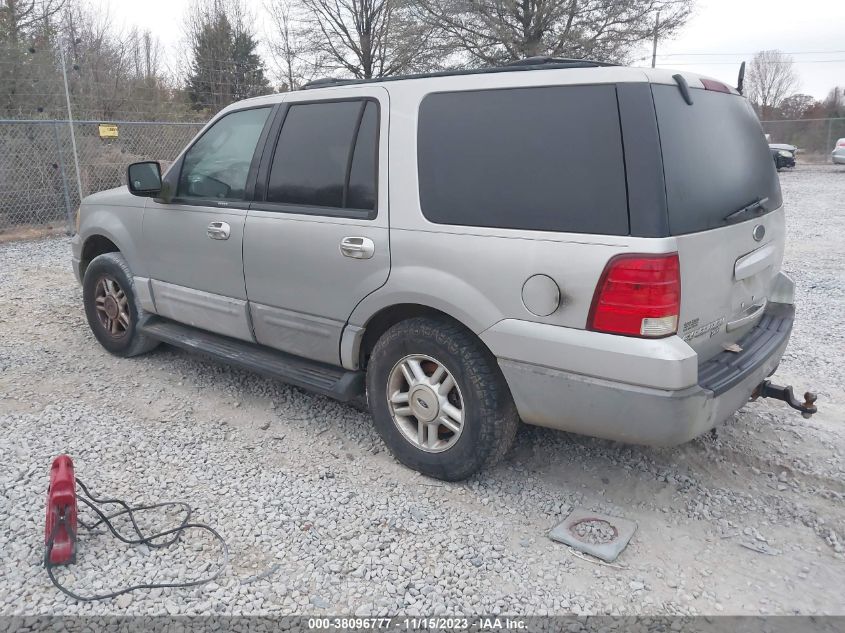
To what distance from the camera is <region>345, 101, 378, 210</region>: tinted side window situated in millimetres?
3555

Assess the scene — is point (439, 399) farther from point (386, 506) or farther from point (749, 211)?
point (749, 211)

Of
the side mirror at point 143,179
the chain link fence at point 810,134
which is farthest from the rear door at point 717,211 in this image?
the chain link fence at point 810,134

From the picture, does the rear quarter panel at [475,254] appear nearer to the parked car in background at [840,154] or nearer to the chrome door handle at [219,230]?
the chrome door handle at [219,230]

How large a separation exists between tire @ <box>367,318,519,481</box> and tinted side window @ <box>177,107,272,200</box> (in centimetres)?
158

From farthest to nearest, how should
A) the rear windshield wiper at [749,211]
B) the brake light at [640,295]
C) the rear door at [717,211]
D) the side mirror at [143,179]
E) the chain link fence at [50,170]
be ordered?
the chain link fence at [50,170], the side mirror at [143,179], the rear windshield wiper at [749,211], the rear door at [717,211], the brake light at [640,295]

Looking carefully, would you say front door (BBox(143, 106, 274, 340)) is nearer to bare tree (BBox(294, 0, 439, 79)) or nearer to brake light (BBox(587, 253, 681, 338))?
brake light (BBox(587, 253, 681, 338))

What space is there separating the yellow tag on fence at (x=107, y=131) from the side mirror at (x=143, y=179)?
24.2 ft

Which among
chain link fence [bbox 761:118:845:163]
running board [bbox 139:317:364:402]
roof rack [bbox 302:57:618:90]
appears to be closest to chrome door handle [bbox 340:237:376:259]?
running board [bbox 139:317:364:402]

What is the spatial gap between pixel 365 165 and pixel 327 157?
1.05 feet

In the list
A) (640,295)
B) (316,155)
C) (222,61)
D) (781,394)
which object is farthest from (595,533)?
(222,61)

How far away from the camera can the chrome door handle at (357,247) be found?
3.49m

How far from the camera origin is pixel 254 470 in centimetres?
365

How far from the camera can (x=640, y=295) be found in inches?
106

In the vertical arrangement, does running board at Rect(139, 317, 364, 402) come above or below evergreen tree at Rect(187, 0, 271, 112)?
below
